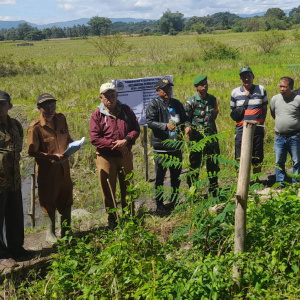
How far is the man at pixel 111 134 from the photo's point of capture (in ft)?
16.6

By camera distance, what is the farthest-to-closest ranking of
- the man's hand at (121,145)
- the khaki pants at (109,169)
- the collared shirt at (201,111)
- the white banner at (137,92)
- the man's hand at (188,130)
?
1. the white banner at (137,92)
2. the collared shirt at (201,111)
3. the man's hand at (188,130)
4. the khaki pants at (109,169)
5. the man's hand at (121,145)

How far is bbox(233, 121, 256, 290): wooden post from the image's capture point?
2586mm

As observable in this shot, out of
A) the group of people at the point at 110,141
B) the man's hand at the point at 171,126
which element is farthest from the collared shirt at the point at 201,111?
the man's hand at the point at 171,126

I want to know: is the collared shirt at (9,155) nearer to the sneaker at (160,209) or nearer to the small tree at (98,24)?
the sneaker at (160,209)

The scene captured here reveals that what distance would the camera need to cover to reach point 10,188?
430cm

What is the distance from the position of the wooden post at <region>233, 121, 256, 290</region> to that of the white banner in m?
4.07

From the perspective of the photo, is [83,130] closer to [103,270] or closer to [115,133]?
[115,133]

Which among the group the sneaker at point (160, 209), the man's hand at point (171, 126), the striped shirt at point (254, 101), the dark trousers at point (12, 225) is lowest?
the sneaker at point (160, 209)

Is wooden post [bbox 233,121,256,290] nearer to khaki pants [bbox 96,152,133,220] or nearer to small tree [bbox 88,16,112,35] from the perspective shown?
khaki pants [bbox 96,152,133,220]

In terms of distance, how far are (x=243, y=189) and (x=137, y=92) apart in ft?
13.6

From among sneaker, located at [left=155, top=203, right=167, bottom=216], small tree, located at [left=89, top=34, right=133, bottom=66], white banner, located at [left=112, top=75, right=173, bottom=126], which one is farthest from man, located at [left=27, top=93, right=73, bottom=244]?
small tree, located at [left=89, top=34, right=133, bottom=66]

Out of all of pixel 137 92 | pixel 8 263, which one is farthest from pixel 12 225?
pixel 137 92

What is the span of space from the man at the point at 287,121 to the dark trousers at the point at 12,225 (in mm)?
3548

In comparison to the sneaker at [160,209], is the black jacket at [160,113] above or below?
above
